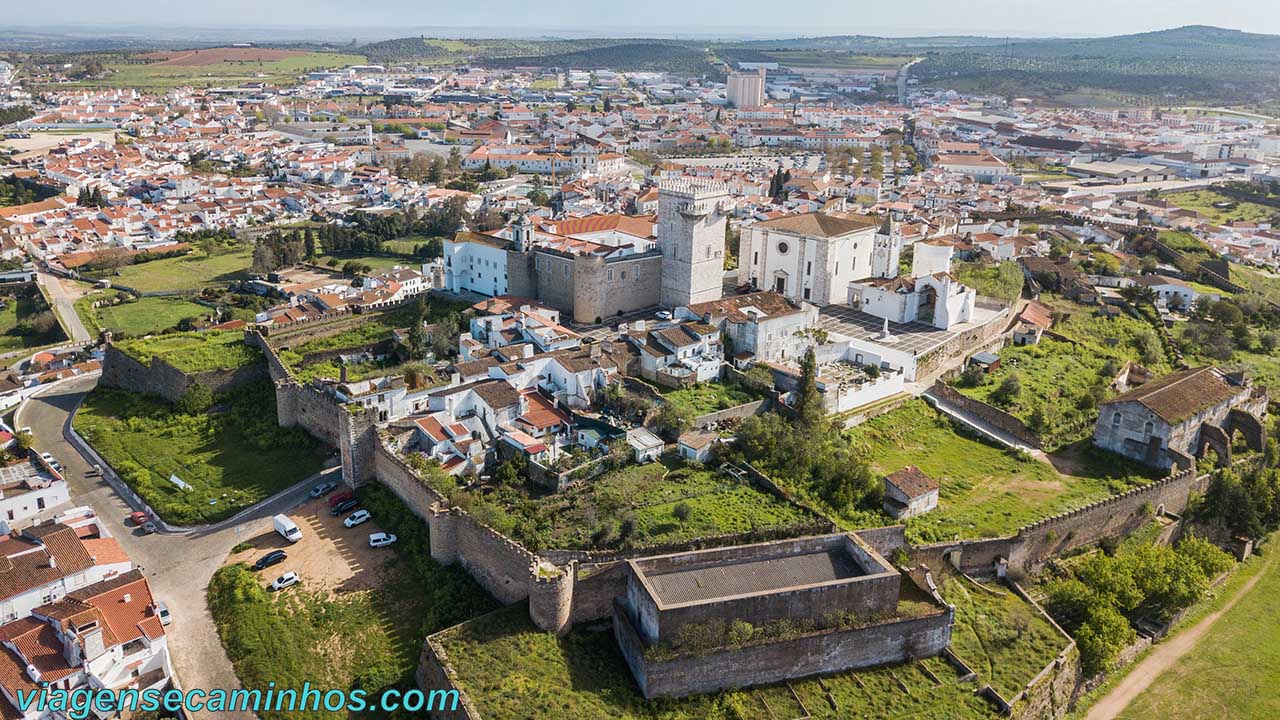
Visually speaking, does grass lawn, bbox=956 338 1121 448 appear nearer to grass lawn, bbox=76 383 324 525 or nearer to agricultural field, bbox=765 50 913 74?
grass lawn, bbox=76 383 324 525

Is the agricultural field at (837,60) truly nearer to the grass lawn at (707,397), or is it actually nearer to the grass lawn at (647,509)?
the grass lawn at (707,397)

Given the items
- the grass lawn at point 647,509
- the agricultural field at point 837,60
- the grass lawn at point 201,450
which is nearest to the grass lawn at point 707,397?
the grass lawn at point 647,509

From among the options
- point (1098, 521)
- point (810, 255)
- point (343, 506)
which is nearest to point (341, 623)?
point (343, 506)

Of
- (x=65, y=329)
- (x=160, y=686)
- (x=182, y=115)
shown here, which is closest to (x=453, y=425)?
(x=160, y=686)

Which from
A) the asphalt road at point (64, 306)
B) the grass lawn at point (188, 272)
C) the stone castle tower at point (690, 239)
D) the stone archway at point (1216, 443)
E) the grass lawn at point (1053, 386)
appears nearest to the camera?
the stone archway at point (1216, 443)

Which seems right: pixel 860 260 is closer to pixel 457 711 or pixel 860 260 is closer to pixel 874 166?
pixel 457 711

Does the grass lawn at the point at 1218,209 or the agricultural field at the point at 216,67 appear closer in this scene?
the grass lawn at the point at 1218,209
